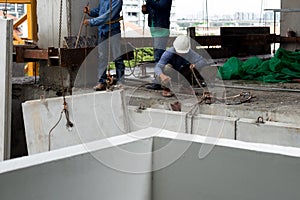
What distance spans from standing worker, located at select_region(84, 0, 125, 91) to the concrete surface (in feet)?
12.7

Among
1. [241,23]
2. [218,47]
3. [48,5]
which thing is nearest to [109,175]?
[48,5]

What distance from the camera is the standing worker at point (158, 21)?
8.41 metres

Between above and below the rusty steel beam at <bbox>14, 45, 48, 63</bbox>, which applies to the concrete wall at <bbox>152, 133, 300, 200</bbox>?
below

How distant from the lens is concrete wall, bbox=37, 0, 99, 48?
872 cm

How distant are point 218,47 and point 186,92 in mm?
5629

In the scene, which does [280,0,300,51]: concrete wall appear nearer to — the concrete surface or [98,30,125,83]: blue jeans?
[98,30,125,83]: blue jeans

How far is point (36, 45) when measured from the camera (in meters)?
9.35

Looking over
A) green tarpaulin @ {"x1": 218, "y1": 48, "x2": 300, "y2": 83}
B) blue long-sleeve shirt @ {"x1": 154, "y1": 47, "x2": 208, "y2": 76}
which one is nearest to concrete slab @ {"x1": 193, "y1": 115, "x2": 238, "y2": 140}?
blue long-sleeve shirt @ {"x1": 154, "y1": 47, "x2": 208, "y2": 76}

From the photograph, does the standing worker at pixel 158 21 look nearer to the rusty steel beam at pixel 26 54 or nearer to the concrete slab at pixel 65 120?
the concrete slab at pixel 65 120

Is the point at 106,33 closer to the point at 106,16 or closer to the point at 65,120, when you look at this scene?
the point at 106,16

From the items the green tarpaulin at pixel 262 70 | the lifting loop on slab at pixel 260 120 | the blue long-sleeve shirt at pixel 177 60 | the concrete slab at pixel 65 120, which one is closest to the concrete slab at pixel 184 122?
the lifting loop on slab at pixel 260 120

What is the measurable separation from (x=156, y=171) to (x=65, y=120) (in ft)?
9.41

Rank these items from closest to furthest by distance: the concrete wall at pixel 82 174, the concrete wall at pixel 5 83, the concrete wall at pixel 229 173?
the concrete wall at pixel 82 174
the concrete wall at pixel 229 173
the concrete wall at pixel 5 83

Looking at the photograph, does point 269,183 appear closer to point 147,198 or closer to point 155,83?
point 147,198
